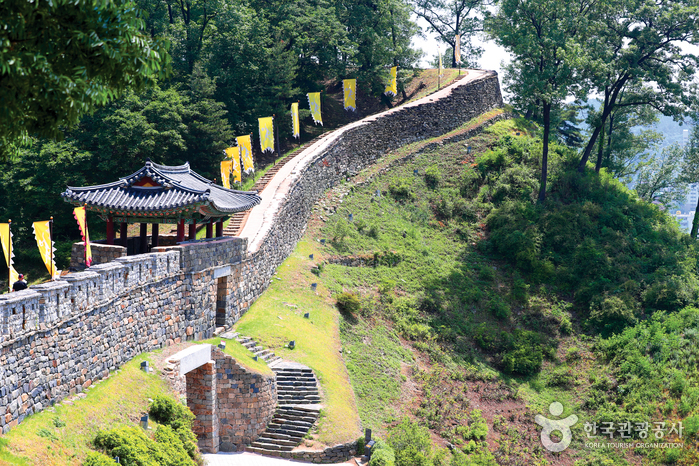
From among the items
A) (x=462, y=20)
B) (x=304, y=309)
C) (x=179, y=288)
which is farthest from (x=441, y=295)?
(x=462, y=20)

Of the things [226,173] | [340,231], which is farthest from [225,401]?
[340,231]

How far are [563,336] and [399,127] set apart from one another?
19.1 meters

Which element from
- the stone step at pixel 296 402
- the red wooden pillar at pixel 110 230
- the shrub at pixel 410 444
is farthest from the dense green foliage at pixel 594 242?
the red wooden pillar at pixel 110 230

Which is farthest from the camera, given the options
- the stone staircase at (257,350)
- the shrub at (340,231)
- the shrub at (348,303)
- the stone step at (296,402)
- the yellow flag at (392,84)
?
the yellow flag at (392,84)

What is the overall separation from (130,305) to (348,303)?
11688mm

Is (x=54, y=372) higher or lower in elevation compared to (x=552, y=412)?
higher

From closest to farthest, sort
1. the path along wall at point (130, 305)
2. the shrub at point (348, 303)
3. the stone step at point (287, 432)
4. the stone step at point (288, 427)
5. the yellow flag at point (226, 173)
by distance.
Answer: the path along wall at point (130, 305) < the stone step at point (287, 432) < the stone step at point (288, 427) < the shrub at point (348, 303) < the yellow flag at point (226, 173)

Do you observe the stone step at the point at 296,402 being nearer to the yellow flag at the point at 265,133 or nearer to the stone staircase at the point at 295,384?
the stone staircase at the point at 295,384

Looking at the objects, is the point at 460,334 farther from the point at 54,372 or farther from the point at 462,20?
the point at 462,20

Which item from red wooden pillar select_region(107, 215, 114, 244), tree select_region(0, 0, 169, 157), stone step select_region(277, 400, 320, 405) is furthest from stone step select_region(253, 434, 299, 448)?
tree select_region(0, 0, 169, 157)

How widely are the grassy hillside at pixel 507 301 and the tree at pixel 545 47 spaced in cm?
441

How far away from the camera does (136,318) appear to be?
18.7m

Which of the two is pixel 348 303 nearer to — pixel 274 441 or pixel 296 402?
pixel 296 402

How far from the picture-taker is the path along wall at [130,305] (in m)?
14.1
